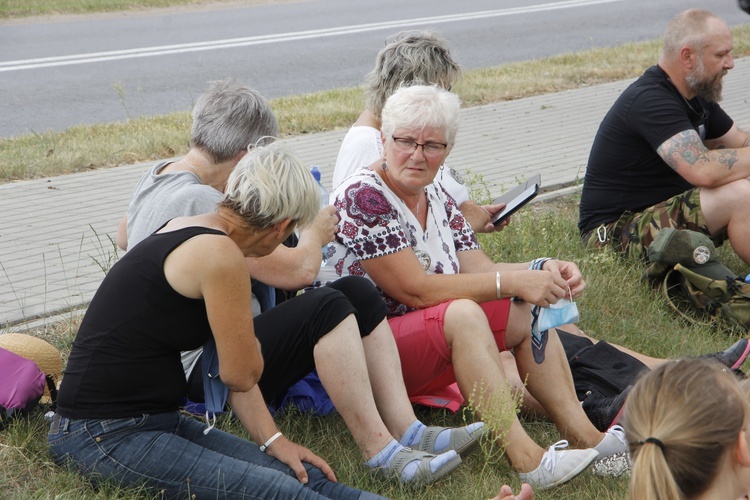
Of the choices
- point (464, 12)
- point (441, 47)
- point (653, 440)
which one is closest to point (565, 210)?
point (441, 47)

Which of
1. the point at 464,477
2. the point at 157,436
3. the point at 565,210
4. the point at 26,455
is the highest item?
the point at 157,436

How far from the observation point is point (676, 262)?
5023 millimetres

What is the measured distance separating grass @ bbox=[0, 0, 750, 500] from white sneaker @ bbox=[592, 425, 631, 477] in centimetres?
4

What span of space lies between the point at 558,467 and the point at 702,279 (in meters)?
1.91

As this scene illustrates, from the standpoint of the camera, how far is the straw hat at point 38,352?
12.4 ft

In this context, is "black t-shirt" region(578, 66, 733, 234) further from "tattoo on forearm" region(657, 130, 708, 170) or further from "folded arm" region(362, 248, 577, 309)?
"folded arm" region(362, 248, 577, 309)

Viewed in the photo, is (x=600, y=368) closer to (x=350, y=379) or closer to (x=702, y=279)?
(x=702, y=279)

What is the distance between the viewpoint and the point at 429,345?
369 cm

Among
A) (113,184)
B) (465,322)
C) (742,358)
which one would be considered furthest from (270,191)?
(113,184)

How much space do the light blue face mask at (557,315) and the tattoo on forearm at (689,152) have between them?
1.78m

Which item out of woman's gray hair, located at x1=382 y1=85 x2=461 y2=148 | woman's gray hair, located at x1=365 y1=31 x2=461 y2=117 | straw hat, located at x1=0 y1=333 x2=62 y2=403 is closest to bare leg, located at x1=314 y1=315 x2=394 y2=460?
woman's gray hair, located at x1=382 y1=85 x2=461 y2=148

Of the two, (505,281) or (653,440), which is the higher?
(653,440)

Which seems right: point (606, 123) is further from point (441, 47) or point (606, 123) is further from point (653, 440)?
point (653, 440)

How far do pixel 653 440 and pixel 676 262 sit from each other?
2882mm
